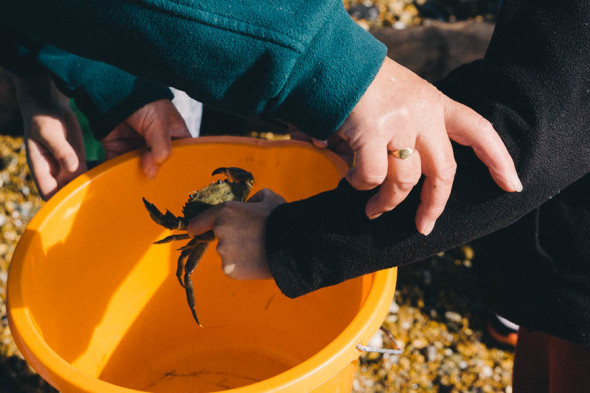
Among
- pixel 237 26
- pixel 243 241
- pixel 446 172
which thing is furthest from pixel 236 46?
pixel 243 241

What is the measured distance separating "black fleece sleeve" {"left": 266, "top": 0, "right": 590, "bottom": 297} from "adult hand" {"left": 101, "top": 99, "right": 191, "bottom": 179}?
46cm

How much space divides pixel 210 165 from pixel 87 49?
74cm

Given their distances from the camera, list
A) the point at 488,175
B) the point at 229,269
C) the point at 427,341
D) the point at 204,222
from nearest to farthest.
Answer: the point at 488,175 → the point at 229,269 → the point at 204,222 → the point at 427,341

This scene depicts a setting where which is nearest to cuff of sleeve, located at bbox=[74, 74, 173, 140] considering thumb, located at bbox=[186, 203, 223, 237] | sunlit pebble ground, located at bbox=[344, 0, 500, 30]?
thumb, located at bbox=[186, 203, 223, 237]

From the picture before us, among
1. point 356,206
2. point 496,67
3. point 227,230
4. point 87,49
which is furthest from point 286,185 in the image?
point 87,49

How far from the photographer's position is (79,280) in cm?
137

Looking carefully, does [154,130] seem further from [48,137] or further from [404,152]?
[404,152]

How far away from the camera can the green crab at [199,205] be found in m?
1.31

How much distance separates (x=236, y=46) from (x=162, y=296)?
111 cm

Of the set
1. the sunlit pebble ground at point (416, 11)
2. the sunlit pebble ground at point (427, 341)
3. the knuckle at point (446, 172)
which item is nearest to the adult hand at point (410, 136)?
the knuckle at point (446, 172)

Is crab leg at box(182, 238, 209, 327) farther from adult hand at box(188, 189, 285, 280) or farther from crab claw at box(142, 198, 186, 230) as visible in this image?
adult hand at box(188, 189, 285, 280)

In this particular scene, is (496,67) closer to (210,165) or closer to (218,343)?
(210,165)

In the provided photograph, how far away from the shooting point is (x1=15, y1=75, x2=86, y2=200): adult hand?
4.39ft

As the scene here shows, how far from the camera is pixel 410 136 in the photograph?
78 cm
